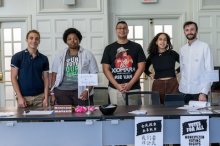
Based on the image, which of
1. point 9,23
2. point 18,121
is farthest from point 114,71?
point 9,23

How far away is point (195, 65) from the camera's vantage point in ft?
13.1

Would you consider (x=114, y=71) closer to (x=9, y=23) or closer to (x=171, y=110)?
(x=171, y=110)

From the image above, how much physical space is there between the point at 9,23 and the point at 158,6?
2684 millimetres

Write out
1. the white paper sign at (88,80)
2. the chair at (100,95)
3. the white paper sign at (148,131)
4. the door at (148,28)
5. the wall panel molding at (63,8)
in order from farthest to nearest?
the door at (148,28) < the wall panel molding at (63,8) < the chair at (100,95) < the white paper sign at (88,80) < the white paper sign at (148,131)

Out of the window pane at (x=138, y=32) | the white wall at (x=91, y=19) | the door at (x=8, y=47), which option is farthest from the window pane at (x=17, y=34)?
the window pane at (x=138, y=32)

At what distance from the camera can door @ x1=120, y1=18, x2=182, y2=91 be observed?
626cm

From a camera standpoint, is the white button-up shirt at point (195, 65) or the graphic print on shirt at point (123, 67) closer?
the white button-up shirt at point (195, 65)

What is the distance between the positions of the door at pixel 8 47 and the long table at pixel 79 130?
359 cm

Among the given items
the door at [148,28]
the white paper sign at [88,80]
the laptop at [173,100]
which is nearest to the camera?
the white paper sign at [88,80]

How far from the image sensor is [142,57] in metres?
4.13

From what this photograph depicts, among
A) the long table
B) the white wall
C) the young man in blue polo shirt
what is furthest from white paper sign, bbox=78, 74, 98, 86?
the white wall

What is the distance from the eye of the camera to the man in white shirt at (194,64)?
12.9 ft

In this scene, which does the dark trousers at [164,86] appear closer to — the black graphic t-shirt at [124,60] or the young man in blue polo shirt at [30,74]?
the black graphic t-shirt at [124,60]

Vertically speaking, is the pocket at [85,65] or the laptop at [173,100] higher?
the pocket at [85,65]
